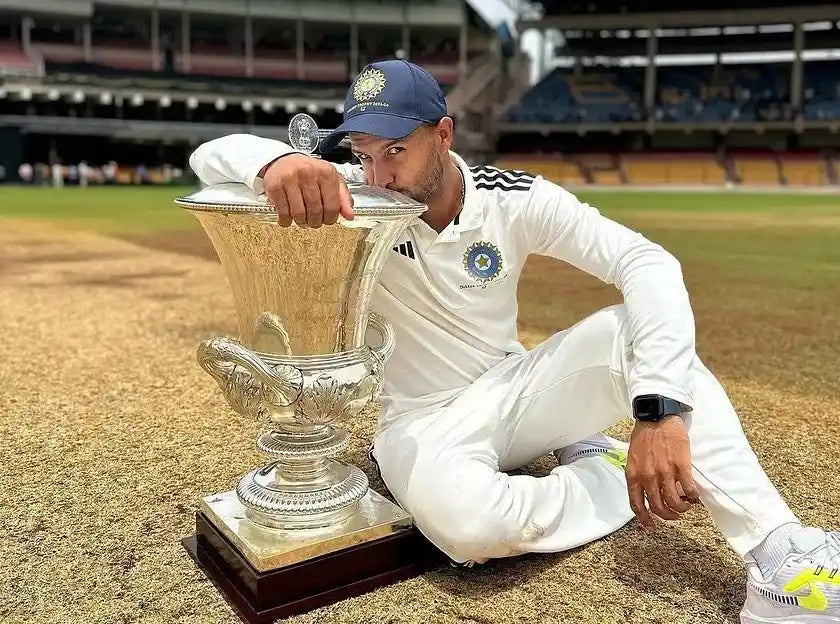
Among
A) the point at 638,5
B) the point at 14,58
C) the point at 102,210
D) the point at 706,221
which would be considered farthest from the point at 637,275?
the point at 638,5

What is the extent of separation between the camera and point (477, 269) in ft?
7.21

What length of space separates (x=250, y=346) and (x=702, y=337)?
4.17m

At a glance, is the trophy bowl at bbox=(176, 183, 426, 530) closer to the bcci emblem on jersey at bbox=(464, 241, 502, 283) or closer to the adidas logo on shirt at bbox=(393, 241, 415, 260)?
the adidas logo on shirt at bbox=(393, 241, 415, 260)

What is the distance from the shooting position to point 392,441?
221 cm

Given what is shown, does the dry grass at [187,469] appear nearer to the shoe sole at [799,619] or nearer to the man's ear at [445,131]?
the shoe sole at [799,619]

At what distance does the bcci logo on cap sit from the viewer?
199 cm

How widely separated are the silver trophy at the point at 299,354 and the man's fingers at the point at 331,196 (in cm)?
7

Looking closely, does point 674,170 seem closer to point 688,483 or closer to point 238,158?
point 688,483

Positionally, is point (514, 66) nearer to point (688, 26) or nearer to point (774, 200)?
point (688, 26)

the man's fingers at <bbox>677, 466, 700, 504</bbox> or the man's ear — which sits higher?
the man's ear

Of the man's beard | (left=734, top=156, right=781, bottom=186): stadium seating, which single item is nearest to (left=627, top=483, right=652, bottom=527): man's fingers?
the man's beard

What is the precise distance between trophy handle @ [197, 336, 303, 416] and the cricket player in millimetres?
341

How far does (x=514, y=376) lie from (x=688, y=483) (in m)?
0.58

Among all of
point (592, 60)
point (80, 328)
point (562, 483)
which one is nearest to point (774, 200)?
point (592, 60)
